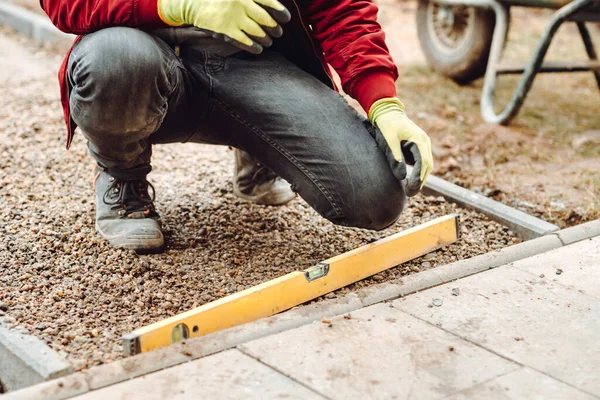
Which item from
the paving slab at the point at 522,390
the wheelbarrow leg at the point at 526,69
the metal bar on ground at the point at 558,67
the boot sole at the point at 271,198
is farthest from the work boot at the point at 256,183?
the metal bar on ground at the point at 558,67

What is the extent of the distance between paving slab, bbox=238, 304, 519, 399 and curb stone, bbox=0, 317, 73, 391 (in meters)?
0.45

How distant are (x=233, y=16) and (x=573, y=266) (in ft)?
4.35

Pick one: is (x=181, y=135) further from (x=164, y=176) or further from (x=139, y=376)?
(x=139, y=376)

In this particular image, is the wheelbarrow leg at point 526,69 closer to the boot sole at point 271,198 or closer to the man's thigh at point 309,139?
the boot sole at point 271,198

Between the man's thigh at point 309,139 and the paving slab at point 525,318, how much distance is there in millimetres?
332

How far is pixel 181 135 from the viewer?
255cm

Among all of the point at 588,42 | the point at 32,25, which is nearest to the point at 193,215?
the point at 588,42

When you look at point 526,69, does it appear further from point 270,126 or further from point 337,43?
point 270,126

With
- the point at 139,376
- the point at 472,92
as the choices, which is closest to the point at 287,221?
the point at 139,376

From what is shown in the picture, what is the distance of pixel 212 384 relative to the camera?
1.80m

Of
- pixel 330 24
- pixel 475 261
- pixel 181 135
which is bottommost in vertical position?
pixel 475 261

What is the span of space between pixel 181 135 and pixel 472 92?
9.02ft

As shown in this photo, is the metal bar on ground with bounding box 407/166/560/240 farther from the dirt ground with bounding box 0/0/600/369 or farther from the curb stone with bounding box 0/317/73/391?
the curb stone with bounding box 0/317/73/391

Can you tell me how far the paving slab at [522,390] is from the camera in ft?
5.92
